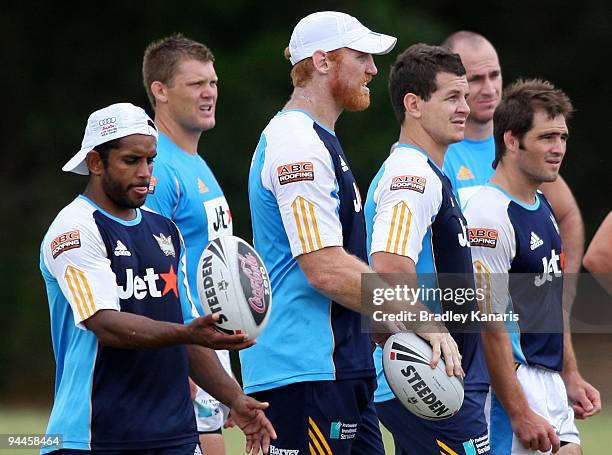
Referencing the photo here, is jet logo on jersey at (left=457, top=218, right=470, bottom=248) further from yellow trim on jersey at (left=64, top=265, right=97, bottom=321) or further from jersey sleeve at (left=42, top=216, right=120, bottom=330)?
yellow trim on jersey at (left=64, top=265, right=97, bottom=321)

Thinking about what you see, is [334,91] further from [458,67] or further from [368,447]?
[368,447]

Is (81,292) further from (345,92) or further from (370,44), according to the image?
(370,44)

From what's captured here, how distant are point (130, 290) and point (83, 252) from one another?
0.23 meters

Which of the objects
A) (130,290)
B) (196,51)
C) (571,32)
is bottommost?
(130,290)

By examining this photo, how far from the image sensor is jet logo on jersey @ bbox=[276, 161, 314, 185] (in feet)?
16.8

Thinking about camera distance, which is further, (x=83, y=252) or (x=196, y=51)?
(x=196, y=51)

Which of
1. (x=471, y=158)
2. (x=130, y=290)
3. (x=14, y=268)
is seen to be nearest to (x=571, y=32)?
(x=14, y=268)

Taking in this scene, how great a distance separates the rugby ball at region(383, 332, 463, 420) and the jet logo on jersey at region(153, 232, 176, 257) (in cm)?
96

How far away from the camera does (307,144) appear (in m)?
5.20

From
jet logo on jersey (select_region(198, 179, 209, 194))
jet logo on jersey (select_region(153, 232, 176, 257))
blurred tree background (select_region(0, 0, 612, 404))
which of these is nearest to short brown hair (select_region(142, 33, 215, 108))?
jet logo on jersey (select_region(198, 179, 209, 194))

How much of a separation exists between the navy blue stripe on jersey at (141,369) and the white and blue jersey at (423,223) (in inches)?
36.1

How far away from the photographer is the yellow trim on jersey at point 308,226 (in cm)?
507

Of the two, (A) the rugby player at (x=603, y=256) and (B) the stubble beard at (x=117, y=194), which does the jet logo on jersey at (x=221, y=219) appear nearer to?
(B) the stubble beard at (x=117, y=194)

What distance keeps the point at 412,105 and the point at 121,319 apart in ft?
5.89
